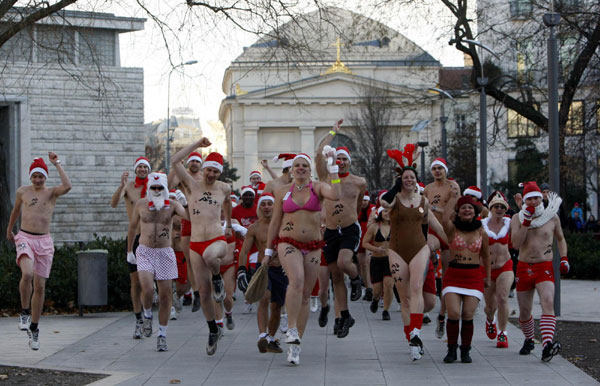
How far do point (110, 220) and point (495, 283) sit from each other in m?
26.6

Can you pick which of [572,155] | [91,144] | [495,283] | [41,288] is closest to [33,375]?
[41,288]

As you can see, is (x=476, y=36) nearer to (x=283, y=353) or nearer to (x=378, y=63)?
(x=283, y=353)

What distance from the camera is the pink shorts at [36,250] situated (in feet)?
38.3

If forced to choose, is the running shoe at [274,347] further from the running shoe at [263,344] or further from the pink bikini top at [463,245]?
the pink bikini top at [463,245]

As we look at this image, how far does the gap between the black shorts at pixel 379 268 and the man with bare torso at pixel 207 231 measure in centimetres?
401

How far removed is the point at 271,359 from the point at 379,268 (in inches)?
179

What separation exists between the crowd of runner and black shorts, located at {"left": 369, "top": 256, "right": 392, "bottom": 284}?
80.7 inches

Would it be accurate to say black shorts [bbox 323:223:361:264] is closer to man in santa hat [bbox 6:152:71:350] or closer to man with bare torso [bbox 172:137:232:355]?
man with bare torso [bbox 172:137:232:355]

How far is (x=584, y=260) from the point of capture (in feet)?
81.0

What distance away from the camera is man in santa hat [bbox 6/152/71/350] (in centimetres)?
1156

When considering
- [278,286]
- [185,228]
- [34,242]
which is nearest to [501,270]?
[278,286]

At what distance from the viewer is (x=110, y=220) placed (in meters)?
36.4

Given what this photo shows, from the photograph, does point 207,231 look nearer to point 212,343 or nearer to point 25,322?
point 212,343

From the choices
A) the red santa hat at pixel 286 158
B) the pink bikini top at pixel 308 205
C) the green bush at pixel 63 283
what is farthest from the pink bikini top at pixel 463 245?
the green bush at pixel 63 283
